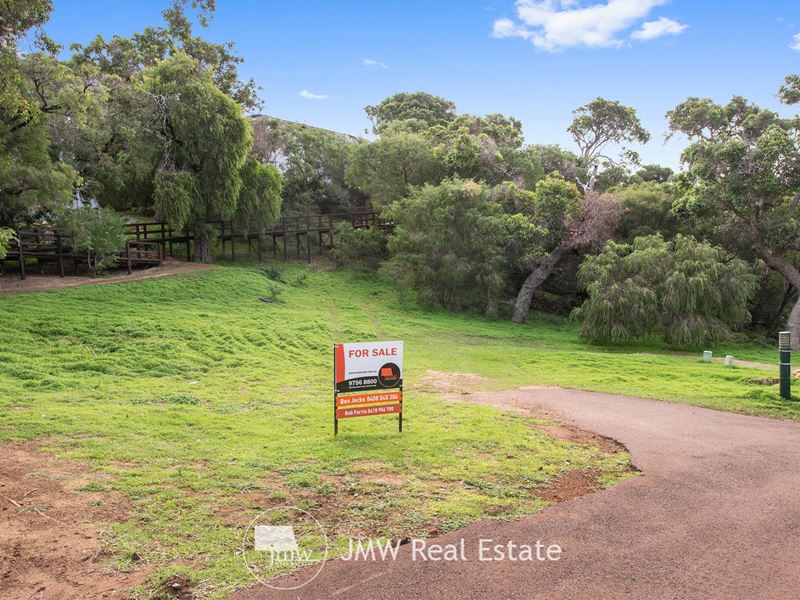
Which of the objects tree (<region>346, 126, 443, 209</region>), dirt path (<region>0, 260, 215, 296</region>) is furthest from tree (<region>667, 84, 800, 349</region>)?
dirt path (<region>0, 260, 215, 296</region>)

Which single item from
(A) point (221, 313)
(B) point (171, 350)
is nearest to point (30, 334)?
(B) point (171, 350)

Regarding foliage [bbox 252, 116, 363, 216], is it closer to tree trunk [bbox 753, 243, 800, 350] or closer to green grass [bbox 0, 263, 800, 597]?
green grass [bbox 0, 263, 800, 597]

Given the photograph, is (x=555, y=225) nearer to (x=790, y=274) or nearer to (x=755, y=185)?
(x=755, y=185)

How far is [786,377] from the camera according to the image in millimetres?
11008

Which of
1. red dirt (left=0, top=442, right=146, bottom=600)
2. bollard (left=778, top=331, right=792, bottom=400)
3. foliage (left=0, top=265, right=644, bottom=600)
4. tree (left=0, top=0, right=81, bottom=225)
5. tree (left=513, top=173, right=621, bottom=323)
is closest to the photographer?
red dirt (left=0, top=442, right=146, bottom=600)

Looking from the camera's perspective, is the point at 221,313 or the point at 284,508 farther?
the point at 221,313

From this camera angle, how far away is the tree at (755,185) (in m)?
21.9

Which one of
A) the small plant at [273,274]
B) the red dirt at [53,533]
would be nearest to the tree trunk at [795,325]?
the small plant at [273,274]

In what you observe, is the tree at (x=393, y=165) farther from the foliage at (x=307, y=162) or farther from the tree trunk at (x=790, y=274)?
the tree trunk at (x=790, y=274)

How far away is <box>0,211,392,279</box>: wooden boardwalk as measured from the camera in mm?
21000

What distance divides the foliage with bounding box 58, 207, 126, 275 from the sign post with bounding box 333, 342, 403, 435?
689 inches

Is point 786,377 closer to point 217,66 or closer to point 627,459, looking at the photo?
point 627,459

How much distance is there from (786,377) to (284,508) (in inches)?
422

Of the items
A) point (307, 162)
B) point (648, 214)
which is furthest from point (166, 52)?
point (648, 214)
